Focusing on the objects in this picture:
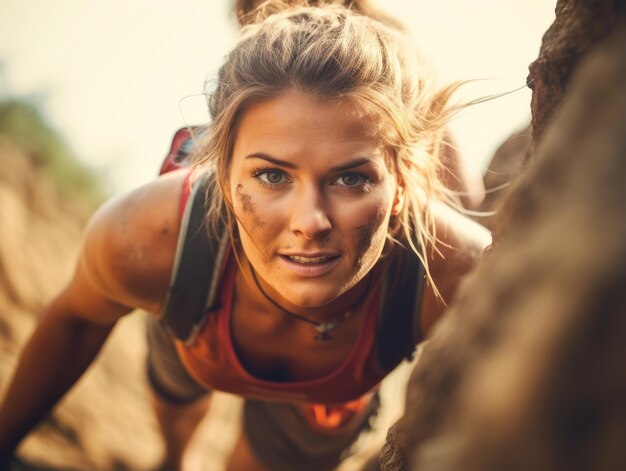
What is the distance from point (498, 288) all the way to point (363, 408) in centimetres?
194

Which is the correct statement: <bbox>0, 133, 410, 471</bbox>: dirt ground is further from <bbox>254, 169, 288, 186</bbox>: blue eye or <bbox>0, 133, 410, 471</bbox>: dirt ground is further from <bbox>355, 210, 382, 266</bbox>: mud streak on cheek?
<bbox>254, 169, 288, 186</bbox>: blue eye

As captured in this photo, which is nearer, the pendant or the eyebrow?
the eyebrow

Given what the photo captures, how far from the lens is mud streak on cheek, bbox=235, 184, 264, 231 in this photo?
3.99 ft

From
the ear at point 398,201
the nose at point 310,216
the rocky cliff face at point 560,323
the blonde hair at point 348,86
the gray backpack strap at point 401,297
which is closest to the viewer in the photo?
the rocky cliff face at point 560,323

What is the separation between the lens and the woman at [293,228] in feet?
3.87

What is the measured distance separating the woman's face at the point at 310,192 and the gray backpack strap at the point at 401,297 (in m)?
0.26

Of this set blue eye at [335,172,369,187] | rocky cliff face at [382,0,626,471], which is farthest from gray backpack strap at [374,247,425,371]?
rocky cliff face at [382,0,626,471]

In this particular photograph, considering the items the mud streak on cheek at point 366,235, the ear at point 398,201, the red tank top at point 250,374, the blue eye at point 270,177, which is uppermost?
the blue eye at point 270,177

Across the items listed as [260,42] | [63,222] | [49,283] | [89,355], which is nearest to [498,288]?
[260,42]

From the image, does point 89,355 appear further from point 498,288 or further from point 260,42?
point 498,288

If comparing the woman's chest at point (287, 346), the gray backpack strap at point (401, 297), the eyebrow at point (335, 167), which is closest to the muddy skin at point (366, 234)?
the eyebrow at point (335, 167)

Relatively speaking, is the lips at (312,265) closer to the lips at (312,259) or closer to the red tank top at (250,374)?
the lips at (312,259)

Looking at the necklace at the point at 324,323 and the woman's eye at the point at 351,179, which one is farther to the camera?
the necklace at the point at 324,323

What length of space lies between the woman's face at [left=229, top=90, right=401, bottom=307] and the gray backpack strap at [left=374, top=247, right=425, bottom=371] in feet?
0.84
